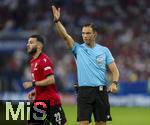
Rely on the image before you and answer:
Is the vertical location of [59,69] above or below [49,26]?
below

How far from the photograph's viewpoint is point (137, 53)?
3130 cm

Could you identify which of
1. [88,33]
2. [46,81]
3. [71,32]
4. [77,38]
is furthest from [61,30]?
[71,32]

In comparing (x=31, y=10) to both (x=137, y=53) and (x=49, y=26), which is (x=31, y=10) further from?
(x=137, y=53)

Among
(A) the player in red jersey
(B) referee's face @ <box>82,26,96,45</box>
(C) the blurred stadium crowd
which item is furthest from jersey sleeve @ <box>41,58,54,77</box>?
(C) the blurred stadium crowd

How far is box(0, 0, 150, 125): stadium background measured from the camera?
1153 inches

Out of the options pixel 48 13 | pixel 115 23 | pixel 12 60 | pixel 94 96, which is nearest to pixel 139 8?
pixel 115 23

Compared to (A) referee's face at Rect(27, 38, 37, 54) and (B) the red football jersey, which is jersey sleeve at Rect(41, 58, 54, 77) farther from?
(A) referee's face at Rect(27, 38, 37, 54)

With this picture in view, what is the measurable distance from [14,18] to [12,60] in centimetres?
301

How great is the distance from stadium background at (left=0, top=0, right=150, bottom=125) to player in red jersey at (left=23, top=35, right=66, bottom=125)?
1386 centimetres

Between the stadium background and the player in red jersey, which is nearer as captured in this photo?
the player in red jersey

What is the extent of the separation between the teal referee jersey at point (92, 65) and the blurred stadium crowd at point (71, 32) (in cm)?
1664

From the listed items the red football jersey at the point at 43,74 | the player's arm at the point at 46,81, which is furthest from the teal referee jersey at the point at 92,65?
the player's arm at the point at 46,81

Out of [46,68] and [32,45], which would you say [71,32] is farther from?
[46,68]

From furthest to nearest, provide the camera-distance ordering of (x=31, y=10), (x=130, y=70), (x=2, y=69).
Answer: (x=31, y=10)
(x=2, y=69)
(x=130, y=70)
